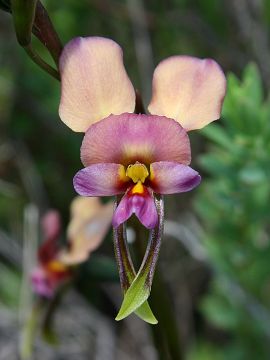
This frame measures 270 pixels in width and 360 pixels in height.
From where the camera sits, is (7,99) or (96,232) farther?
(7,99)

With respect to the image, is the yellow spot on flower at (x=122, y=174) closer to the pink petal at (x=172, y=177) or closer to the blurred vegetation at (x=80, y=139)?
the pink petal at (x=172, y=177)

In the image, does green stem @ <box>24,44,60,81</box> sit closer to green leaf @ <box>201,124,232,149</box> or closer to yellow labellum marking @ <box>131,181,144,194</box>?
yellow labellum marking @ <box>131,181,144,194</box>

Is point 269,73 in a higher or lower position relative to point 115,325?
higher

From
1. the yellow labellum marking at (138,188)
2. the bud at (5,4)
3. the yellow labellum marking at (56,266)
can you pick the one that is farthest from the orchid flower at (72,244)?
the bud at (5,4)

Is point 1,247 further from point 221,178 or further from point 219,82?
point 219,82

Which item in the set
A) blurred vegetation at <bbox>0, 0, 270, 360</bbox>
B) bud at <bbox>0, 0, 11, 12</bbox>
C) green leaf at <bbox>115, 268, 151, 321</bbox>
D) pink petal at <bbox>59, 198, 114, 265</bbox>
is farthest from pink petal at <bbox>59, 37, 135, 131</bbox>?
blurred vegetation at <bbox>0, 0, 270, 360</bbox>

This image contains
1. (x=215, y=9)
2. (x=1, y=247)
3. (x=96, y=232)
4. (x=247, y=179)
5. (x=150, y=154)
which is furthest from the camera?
(x=215, y=9)

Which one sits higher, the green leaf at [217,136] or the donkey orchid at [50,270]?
the green leaf at [217,136]

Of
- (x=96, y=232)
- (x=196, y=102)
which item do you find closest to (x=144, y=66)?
(x=96, y=232)

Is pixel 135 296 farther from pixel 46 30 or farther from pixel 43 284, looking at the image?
pixel 43 284
